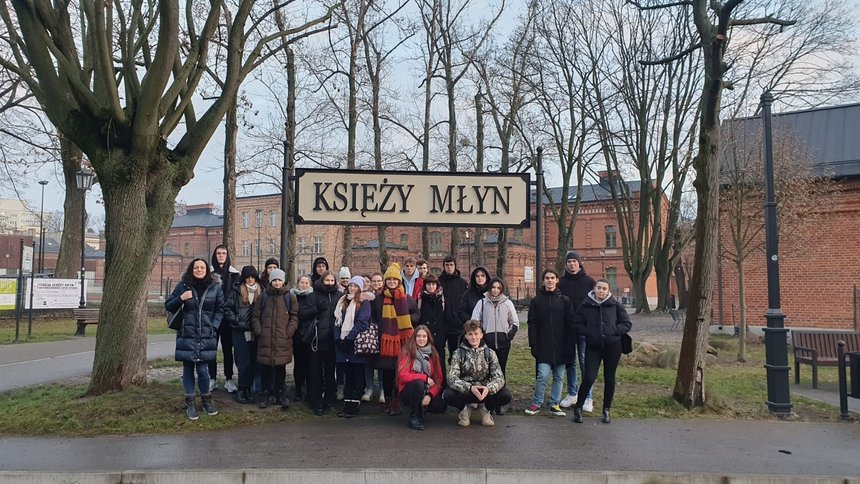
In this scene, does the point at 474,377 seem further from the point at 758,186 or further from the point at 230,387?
the point at 758,186

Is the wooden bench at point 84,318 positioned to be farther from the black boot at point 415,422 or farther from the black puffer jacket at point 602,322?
the black puffer jacket at point 602,322

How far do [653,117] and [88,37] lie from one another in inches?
835

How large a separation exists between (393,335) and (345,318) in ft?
2.06

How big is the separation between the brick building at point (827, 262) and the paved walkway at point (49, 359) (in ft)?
56.3

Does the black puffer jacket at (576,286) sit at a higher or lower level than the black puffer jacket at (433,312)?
higher

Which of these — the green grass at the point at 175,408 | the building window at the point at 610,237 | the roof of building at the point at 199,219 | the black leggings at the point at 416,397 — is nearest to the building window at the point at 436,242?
the building window at the point at 610,237

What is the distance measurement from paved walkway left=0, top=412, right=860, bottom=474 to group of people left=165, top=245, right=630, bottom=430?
43 cm

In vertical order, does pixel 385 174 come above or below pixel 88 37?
below

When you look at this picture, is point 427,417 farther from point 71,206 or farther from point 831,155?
point 71,206

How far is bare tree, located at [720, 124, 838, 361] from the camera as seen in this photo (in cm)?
1478

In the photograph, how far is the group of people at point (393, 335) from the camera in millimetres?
7012

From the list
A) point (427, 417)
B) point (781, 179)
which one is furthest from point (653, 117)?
point (427, 417)

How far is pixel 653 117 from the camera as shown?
2525 cm

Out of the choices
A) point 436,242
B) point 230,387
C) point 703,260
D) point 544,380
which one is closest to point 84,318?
point 230,387
